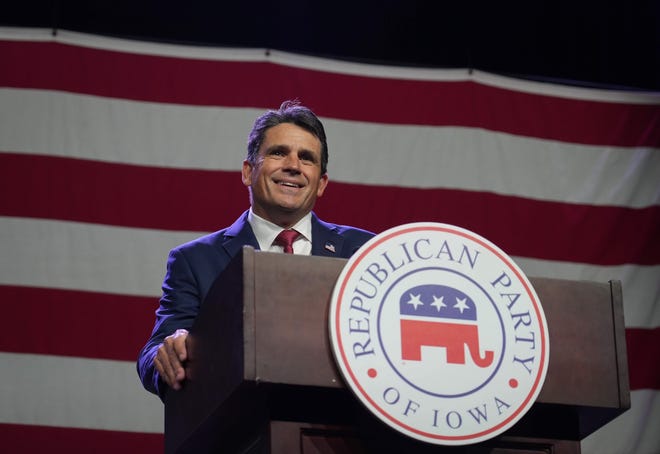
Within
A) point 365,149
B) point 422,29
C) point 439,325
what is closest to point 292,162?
point 439,325

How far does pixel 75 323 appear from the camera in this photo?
140 inches

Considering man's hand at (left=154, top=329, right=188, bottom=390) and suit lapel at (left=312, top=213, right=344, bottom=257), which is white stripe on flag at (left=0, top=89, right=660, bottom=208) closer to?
suit lapel at (left=312, top=213, right=344, bottom=257)

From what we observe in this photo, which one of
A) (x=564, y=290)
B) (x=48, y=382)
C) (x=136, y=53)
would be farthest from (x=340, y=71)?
(x=564, y=290)

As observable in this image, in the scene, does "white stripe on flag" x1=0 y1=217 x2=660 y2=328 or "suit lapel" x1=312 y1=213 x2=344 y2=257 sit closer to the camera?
"suit lapel" x1=312 y1=213 x2=344 y2=257

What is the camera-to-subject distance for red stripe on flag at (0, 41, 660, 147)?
3799mm

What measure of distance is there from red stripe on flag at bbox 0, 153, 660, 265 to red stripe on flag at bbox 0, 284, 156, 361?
0.28 m

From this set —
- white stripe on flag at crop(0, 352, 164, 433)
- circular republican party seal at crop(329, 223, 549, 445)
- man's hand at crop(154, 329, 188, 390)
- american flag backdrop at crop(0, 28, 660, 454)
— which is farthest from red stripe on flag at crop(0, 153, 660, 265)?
circular republican party seal at crop(329, 223, 549, 445)

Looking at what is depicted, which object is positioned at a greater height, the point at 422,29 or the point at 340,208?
the point at 422,29

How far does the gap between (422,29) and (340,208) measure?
807 millimetres

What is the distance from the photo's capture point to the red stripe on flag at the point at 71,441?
3.39 m

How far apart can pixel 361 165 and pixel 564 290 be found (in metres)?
2.49

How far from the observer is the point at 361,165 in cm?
392

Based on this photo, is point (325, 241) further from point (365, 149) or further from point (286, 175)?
point (365, 149)

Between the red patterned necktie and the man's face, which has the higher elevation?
the man's face
